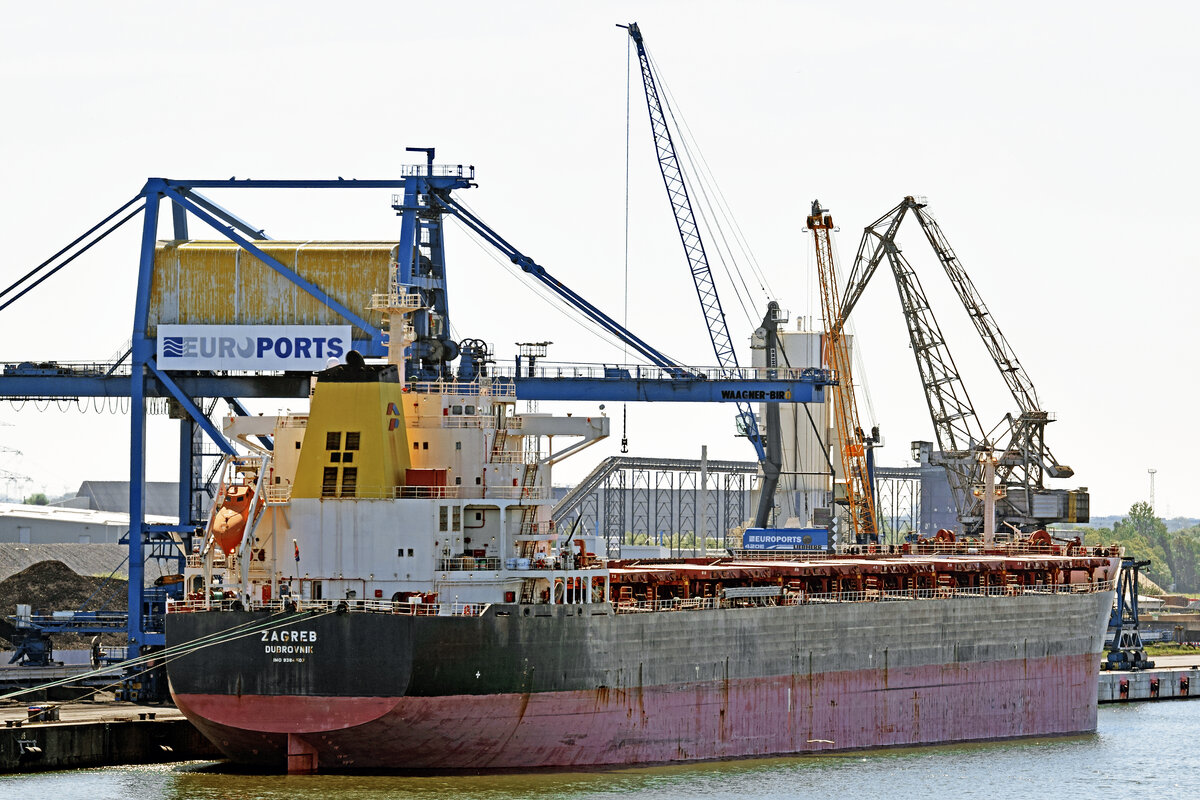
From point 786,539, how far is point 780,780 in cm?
4022

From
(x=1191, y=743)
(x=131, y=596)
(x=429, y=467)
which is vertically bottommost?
(x=1191, y=743)

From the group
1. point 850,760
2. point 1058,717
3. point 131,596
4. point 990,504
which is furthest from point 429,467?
point 990,504

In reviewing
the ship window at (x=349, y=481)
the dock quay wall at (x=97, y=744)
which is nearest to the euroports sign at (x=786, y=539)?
the dock quay wall at (x=97, y=744)

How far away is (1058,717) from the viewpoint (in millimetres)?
58844

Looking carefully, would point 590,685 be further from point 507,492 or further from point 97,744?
point 97,744

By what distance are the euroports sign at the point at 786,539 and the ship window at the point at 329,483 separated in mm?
42554

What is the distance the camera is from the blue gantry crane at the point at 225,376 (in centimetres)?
6225

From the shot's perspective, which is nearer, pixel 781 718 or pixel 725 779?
pixel 725 779

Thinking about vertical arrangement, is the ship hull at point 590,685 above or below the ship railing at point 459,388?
below

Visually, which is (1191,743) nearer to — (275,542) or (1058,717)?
(1058,717)

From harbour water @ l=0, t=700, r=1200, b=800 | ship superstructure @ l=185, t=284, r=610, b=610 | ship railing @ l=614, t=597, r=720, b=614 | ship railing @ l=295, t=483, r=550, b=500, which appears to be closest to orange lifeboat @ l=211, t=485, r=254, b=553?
ship superstructure @ l=185, t=284, r=610, b=610

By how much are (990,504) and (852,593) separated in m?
16.4

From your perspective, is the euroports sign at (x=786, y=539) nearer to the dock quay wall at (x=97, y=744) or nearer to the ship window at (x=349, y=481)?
the dock quay wall at (x=97, y=744)

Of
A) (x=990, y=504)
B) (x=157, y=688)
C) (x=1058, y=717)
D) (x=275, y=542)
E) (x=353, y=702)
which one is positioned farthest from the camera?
(x=990, y=504)
